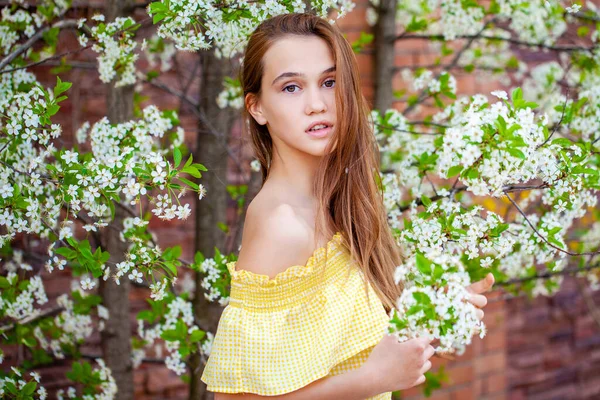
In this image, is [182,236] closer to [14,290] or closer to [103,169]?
[14,290]

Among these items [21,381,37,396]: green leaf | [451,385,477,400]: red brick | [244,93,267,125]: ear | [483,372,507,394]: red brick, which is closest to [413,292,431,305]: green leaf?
[244,93,267,125]: ear

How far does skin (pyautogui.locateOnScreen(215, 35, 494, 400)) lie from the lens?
5.64 feet

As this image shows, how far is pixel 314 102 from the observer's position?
1844mm

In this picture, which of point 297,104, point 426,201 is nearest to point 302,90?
point 297,104

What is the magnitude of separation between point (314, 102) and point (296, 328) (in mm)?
538

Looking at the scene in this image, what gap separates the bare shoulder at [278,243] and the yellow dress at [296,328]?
2 cm

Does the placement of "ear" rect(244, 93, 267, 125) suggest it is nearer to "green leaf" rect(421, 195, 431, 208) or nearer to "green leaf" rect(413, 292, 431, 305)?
"green leaf" rect(421, 195, 431, 208)

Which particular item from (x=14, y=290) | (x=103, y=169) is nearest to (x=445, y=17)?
(x=103, y=169)

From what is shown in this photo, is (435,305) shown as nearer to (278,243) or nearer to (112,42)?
(278,243)

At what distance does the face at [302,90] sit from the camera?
6.10ft

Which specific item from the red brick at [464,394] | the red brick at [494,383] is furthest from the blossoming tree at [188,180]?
the red brick at [494,383]

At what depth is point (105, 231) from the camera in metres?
2.67

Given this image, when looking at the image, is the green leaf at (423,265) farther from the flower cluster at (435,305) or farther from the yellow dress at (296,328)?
the yellow dress at (296,328)

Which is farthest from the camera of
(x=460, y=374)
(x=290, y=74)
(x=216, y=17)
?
Result: (x=460, y=374)
